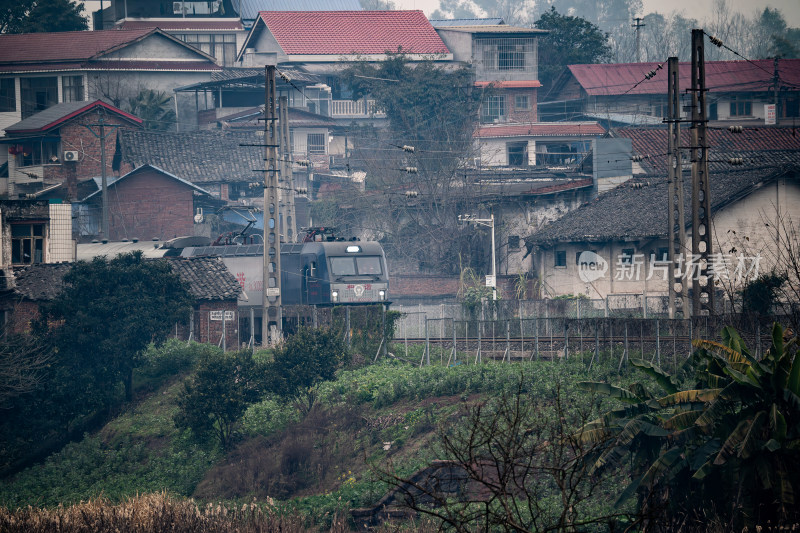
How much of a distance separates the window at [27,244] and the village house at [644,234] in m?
22.7

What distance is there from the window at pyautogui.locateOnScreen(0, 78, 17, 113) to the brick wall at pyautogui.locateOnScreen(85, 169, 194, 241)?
650 inches

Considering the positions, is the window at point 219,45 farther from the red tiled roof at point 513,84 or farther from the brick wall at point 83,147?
the red tiled roof at point 513,84

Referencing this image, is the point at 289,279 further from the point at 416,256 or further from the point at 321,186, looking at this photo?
the point at 321,186

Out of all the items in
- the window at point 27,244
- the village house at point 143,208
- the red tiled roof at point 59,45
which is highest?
the red tiled roof at point 59,45

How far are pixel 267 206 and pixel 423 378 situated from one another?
1017cm

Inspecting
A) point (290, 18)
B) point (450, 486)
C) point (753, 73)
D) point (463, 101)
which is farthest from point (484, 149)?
point (450, 486)

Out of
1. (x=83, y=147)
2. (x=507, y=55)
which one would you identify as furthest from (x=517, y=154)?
(x=83, y=147)

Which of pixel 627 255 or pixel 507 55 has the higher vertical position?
pixel 507 55

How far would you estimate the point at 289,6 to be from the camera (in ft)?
253

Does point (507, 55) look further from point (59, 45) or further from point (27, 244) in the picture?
point (27, 244)

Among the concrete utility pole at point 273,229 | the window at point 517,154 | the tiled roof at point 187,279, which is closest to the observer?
the concrete utility pole at point 273,229

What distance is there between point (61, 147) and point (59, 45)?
13.7 meters

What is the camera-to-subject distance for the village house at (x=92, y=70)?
197 feet

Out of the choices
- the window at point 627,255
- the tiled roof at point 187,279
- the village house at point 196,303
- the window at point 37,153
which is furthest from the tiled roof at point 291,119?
the window at point 627,255
